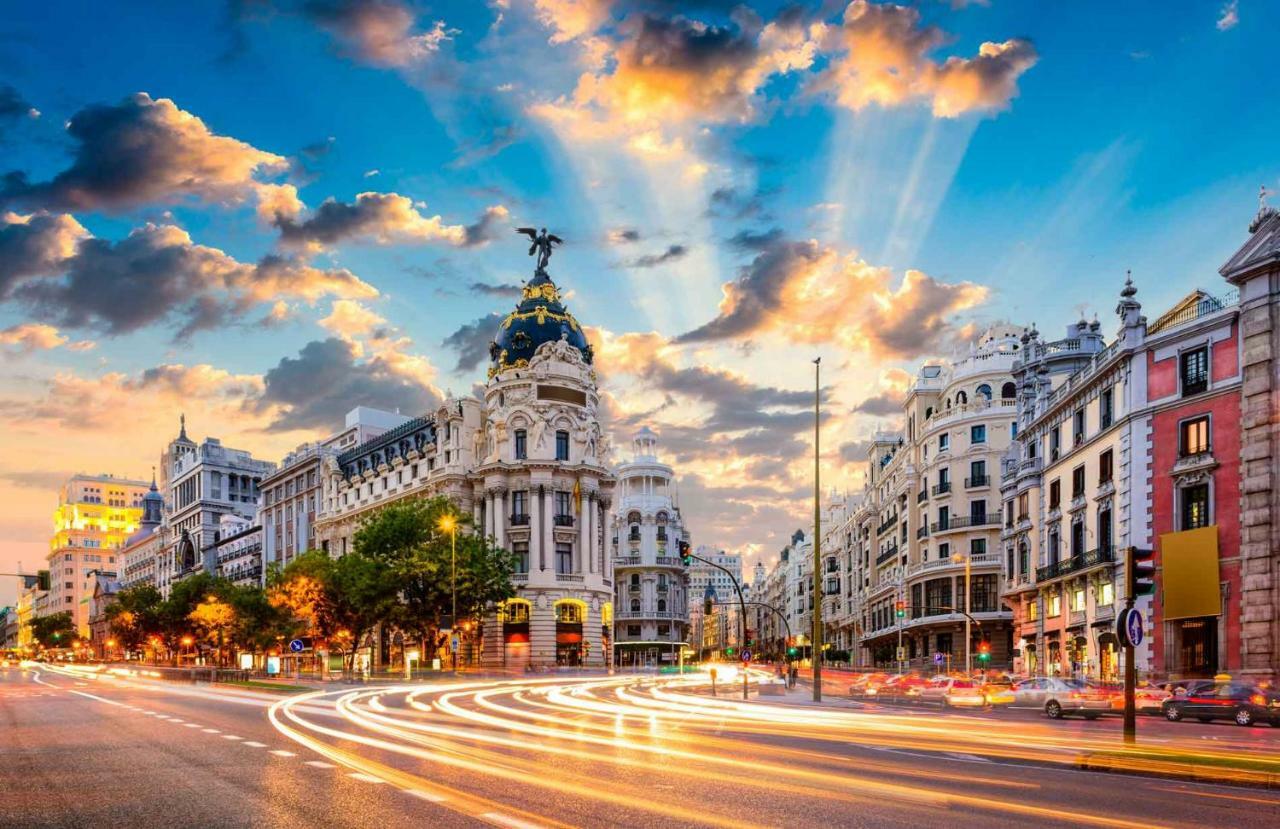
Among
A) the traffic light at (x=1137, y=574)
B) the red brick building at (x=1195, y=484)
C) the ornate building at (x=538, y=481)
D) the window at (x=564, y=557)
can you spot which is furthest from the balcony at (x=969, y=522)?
the traffic light at (x=1137, y=574)

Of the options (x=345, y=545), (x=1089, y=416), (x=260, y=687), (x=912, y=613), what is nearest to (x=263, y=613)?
(x=345, y=545)

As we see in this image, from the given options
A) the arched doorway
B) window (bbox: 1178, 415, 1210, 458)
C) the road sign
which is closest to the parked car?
window (bbox: 1178, 415, 1210, 458)

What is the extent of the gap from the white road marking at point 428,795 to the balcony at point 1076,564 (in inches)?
1813

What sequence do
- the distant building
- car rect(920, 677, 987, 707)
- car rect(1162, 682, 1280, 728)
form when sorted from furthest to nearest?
1. the distant building
2. car rect(920, 677, 987, 707)
3. car rect(1162, 682, 1280, 728)

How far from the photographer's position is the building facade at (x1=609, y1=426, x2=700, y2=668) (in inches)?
6314

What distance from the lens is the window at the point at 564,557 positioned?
333 ft

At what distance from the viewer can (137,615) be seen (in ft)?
473

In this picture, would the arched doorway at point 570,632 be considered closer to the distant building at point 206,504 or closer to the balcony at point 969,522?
the balcony at point 969,522

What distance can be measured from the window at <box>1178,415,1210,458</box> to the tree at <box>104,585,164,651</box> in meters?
119

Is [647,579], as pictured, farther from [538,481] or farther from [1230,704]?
[1230,704]

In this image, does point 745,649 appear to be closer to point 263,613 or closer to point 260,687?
point 260,687

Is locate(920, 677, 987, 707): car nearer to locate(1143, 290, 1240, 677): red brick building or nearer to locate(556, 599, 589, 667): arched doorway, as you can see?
locate(1143, 290, 1240, 677): red brick building

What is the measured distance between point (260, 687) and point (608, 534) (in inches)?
2016

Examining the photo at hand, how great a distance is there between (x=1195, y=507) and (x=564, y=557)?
203ft
